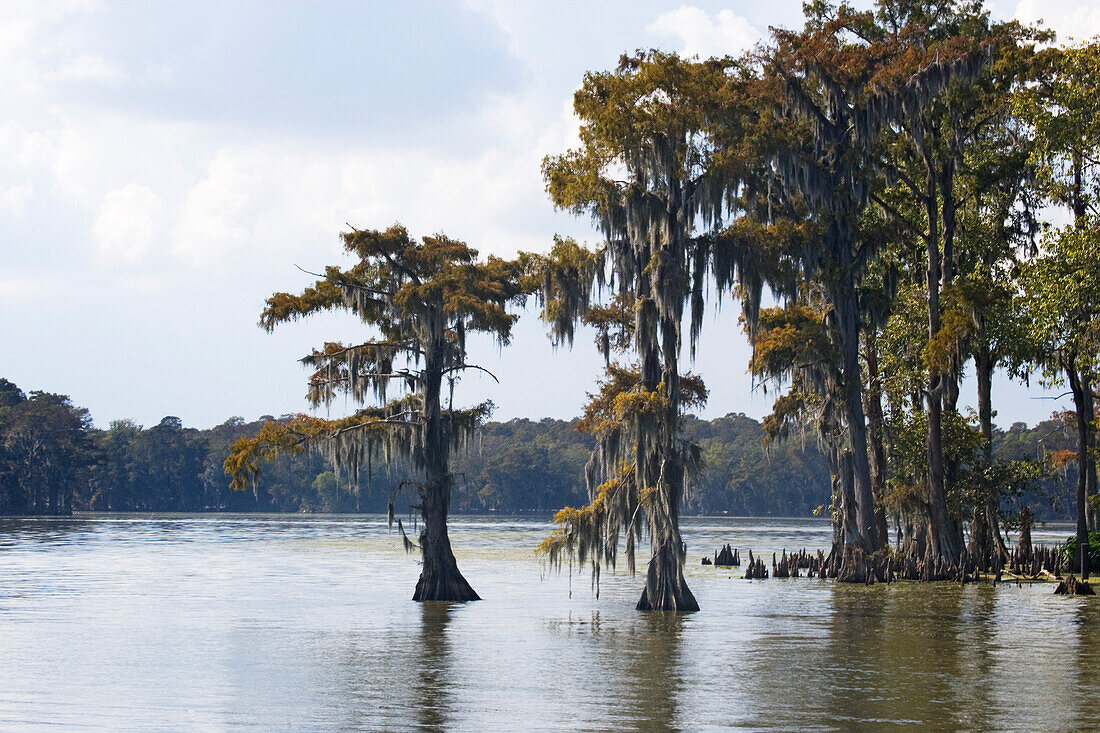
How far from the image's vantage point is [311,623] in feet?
94.8

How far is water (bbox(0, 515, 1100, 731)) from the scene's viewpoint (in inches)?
639

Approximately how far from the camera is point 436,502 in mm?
32125

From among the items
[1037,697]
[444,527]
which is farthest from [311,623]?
[1037,697]

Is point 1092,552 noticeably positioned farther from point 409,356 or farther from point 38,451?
point 38,451

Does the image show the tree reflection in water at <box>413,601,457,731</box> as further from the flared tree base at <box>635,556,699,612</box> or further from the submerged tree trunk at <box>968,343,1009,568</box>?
the submerged tree trunk at <box>968,343,1009,568</box>

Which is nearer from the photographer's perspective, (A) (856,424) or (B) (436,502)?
(B) (436,502)

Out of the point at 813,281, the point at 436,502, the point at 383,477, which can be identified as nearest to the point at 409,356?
the point at 436,502

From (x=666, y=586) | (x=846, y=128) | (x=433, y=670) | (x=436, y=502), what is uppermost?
(x=846, y=128)

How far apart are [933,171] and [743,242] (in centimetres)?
1171

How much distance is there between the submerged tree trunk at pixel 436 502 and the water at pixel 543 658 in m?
0.91

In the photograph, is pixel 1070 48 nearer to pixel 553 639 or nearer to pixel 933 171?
pixel 933 171

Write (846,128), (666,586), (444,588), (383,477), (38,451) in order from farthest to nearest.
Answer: (383,477) → (38,451) → (846,128) → (444,588) → (666,586)

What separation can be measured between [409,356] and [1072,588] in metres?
17.3

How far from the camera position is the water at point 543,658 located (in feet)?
53.3
